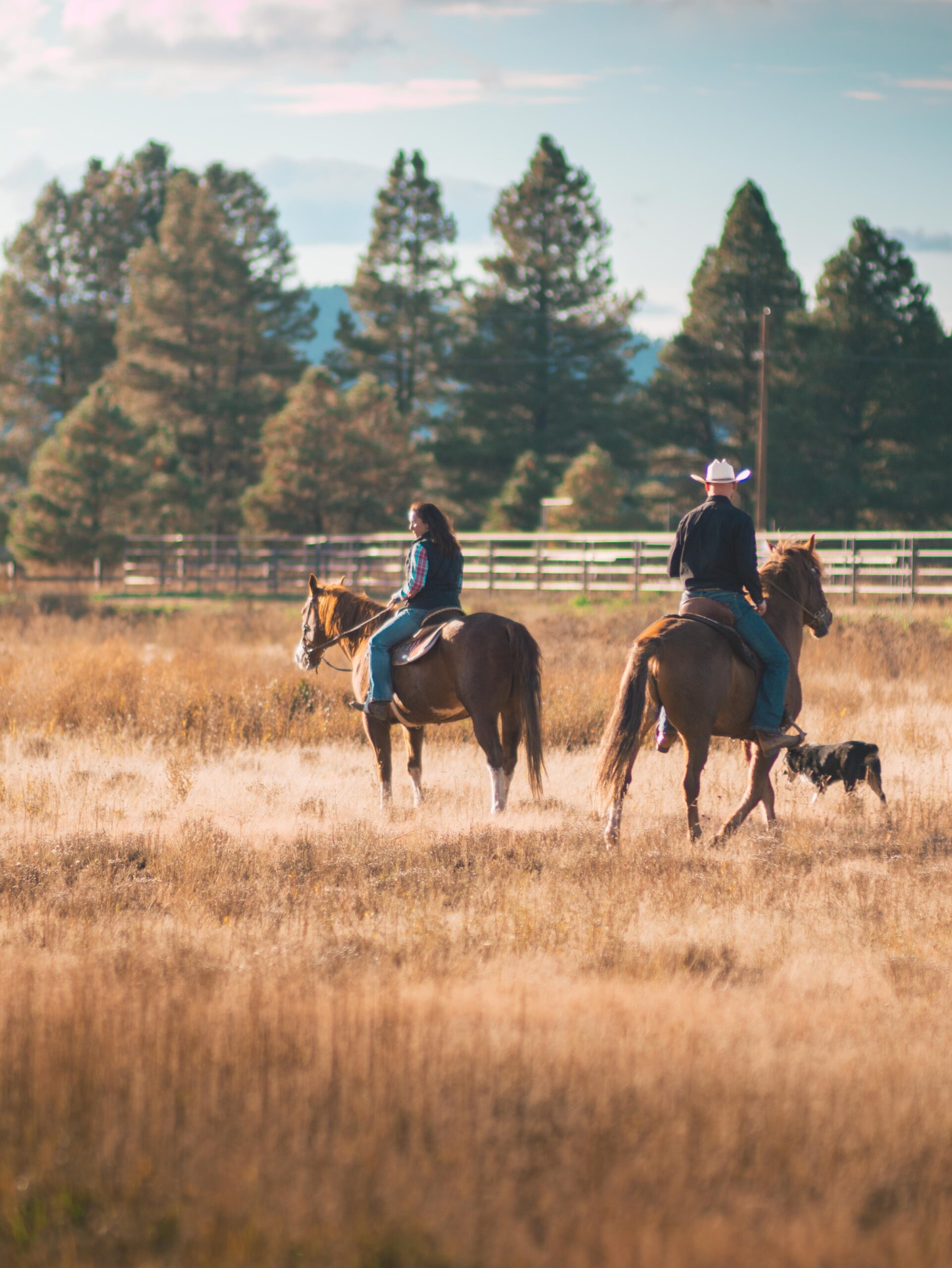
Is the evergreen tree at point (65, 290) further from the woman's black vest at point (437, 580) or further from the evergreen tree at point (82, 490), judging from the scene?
the woman's black vest at point (437, 580)

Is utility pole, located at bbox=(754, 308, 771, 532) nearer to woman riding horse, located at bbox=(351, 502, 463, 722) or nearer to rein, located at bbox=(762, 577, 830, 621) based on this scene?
rein, located at bbox=(762, 577, 830, 621)

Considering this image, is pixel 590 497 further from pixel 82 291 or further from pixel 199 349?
pixel 82 291

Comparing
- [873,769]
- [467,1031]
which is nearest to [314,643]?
[873,769]

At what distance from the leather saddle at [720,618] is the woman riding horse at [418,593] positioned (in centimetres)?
198

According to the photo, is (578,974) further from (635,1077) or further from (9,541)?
(9,541)

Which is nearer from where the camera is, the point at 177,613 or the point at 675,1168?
the point at 675,1168

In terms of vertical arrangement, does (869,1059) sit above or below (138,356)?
below

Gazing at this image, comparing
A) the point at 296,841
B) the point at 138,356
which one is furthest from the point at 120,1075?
the point at 138,356

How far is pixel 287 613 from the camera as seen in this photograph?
27906 millimetres

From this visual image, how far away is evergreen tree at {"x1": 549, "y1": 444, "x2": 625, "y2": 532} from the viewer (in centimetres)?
4791

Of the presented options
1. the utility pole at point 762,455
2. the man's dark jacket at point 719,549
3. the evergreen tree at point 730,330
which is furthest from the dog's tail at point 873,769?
the evergreen tree at point 730,330

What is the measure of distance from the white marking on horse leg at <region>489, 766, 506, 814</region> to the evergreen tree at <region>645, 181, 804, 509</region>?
4592 cm

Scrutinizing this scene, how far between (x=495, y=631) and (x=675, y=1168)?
20.2 feet

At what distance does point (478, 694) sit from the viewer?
9.38 metres
